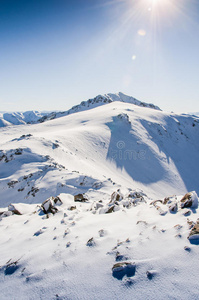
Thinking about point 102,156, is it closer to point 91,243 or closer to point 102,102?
point 91,243

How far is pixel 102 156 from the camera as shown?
2756 centimetres

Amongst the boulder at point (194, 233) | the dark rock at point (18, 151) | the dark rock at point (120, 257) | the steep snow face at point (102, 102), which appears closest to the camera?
the dark rock at point (120, 257)

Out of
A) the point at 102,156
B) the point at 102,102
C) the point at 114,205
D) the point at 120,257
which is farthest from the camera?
the point at 102,102

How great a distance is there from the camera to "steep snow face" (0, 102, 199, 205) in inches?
560

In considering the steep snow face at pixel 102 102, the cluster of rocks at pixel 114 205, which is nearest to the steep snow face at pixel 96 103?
the steep snow face at pixel 102 102

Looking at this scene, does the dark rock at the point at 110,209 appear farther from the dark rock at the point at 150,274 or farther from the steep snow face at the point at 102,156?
the steep snow face at the point at 102,156

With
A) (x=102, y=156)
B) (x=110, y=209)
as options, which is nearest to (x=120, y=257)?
(x=110, y=209)

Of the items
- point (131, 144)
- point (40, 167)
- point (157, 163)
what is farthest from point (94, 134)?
point (40, 167)

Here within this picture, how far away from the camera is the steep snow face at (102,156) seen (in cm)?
1422

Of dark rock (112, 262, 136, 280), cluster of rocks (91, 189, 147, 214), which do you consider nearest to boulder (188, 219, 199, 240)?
dark rock (112, 262, 136, 280)

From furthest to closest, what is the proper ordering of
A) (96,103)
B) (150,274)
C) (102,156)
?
1. (96,103)
2. (102,156)
3. (150,274)

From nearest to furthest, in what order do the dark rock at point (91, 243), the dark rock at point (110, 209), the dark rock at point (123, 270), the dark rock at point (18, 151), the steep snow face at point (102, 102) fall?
the dark rock at point (123, 270) → the dark rock at point (91, 243) → the dark rock at point (110, 209) → the dark rock at point (18, 151) → the steep snow face at point (102, 102)

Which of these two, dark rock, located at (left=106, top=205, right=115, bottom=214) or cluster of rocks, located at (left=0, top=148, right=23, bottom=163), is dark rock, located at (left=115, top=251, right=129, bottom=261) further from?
cluster of rocks, located at (left=0, top=148, right=23, bottom=163)

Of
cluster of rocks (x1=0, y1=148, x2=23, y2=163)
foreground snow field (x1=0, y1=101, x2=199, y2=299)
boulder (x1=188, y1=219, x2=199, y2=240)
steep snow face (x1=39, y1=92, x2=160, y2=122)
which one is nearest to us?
foreground snow field (x1=0, y1=101, x2=199, y2=299)
